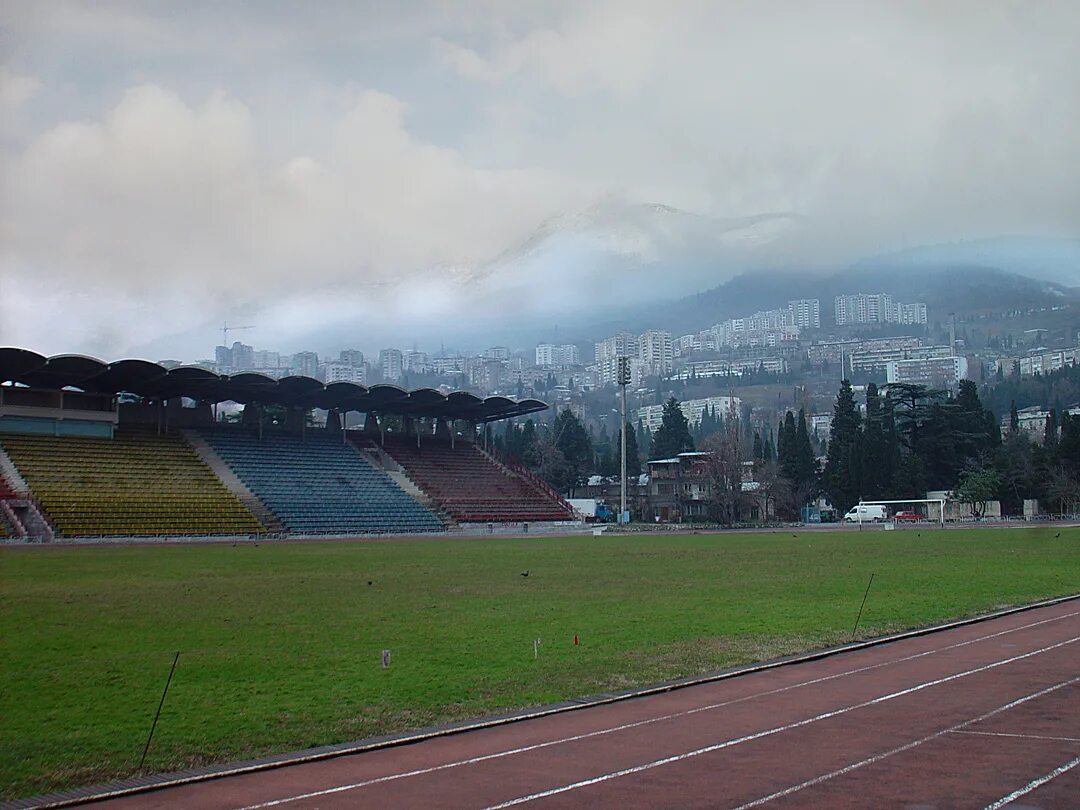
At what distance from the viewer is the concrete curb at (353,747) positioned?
987cm

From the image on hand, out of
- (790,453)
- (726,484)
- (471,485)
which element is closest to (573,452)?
(790,453)

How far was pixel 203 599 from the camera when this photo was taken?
25844mm

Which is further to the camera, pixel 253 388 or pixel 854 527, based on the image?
pixel 854 527

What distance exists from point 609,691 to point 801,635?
5949 millimetres

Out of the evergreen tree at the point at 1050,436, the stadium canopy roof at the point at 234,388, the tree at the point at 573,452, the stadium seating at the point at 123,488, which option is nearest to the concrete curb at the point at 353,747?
the stadium seating at the point at 123,488

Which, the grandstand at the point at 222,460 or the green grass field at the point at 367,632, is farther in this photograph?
the grandstand at the point at 222,460

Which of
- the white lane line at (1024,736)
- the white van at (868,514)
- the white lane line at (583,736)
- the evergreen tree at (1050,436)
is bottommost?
the white van at (868,514)

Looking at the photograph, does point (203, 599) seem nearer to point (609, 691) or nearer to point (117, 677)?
point (117, 677)

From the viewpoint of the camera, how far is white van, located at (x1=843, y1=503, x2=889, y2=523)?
9562cm

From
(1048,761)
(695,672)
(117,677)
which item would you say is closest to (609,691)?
(695,672)

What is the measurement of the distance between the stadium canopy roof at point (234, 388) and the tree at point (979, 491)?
41.3m

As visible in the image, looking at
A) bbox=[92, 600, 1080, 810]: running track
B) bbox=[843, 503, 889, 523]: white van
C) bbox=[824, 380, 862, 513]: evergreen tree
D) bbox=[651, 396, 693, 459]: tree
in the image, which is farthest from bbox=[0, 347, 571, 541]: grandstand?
bbox=[651, 396, 693, 459]: tree

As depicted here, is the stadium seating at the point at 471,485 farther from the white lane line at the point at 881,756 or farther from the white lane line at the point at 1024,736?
the white lane line at the point at 1024,736

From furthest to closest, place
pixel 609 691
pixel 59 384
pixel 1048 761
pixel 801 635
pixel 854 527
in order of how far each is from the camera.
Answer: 1. pixel 854 527
2. pixel 59 384
3. pixel 801 635
4. pixel 609 691
5. pixel 1048 761
